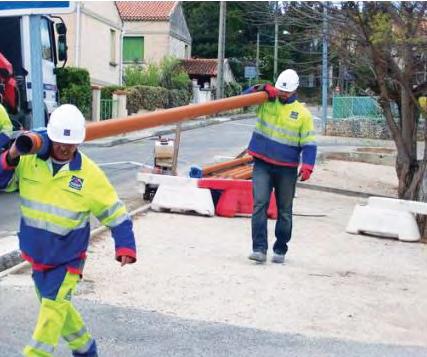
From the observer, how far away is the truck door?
14.8m

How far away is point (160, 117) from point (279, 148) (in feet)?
6.33

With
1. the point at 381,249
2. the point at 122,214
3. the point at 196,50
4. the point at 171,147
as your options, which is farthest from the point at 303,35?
the point at 196,50

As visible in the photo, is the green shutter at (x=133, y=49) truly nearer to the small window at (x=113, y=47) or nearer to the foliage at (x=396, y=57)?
the small window at (x=113, y=47)

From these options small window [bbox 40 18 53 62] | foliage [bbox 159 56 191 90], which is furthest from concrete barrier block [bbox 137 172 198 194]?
foliage [bbox 159 56 191 90]

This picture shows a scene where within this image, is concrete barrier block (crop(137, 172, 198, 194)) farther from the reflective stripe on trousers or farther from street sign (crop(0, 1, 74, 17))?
the reflective stripe on trousers

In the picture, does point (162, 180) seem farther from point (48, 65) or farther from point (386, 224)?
point (48, 65)

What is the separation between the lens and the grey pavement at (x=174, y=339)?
17.0ft

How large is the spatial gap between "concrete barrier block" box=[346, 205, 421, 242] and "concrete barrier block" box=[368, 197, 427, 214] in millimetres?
42

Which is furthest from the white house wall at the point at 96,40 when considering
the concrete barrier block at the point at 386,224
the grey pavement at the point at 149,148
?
the concrete barrier block at the point at 386,224

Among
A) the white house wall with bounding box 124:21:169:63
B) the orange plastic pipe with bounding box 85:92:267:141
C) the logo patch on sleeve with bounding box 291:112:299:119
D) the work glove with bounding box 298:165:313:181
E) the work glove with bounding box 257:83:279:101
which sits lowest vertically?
the work glove with bounding box 298:165:313:181

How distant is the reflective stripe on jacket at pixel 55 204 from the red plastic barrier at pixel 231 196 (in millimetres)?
6644

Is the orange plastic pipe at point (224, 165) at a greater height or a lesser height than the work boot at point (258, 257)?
greater

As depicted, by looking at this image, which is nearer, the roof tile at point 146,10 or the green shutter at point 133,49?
the roof tile at point 146,10

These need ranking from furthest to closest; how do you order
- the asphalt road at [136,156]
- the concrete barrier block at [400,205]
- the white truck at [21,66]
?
the white truck at [21,66] → the asphalt road at [136,156] → the concrete barrier block at [400,205]
